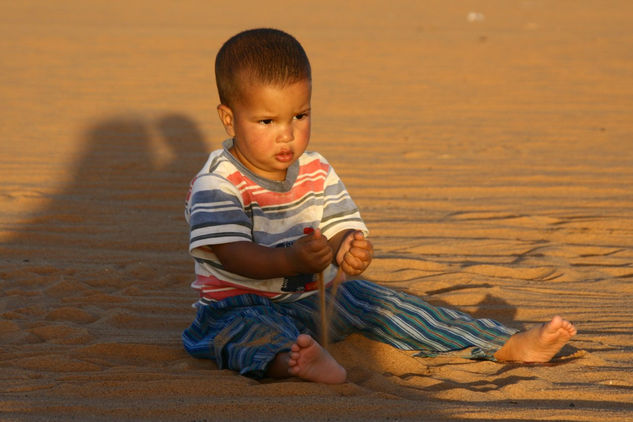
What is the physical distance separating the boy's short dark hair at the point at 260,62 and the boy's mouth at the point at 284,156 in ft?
0.77

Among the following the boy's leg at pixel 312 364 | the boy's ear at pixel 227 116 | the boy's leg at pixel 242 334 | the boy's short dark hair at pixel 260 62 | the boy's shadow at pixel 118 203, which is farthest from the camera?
the boy's shadow at pixel 118 203

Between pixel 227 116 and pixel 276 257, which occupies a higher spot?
pixel 227 116

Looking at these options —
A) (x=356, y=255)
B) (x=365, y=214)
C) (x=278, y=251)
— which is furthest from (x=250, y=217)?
(x=365, y=214)

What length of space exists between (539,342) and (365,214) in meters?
2.40

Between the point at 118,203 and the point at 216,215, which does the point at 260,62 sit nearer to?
the point at 216,215

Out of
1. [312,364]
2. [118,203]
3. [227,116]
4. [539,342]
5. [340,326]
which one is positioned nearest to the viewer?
[312,364]

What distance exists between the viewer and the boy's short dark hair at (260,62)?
9.41 ft

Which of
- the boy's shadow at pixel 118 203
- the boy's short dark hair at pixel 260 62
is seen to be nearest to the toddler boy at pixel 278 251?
the boy's short dark hair at pixel 260 62

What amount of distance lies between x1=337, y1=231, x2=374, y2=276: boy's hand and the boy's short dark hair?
A: 58cm

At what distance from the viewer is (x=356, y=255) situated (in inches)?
114

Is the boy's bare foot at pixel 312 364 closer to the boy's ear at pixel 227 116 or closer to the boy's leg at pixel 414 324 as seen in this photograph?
the boy's leg at pixel 414 324

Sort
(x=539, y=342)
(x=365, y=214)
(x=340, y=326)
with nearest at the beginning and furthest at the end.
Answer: (x=539, y=342) → (x=340, y=326) → (x=365, y=214)

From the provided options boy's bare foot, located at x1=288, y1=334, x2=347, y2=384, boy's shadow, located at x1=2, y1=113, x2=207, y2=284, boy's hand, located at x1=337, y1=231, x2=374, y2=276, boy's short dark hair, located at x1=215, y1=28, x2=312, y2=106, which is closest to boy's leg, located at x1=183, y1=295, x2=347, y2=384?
boy's bare foot, located at x1=288, y1=334, x2=347, y2=384

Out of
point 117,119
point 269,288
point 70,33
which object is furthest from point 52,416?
point 70,33
